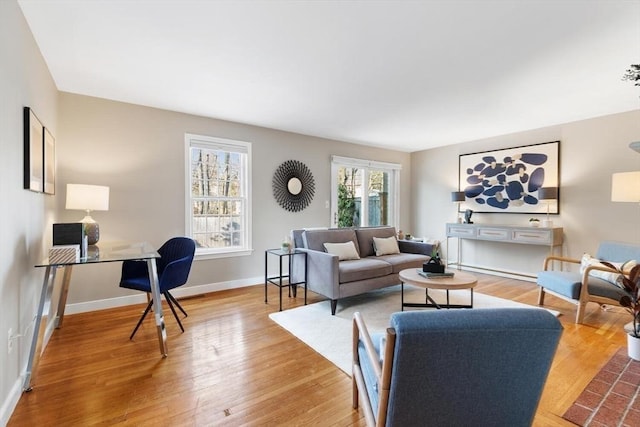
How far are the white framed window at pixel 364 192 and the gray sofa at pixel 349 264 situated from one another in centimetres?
129

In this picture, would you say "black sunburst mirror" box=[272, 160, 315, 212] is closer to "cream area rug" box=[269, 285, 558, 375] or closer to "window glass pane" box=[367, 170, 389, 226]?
"window glass pane" box=[367, 170, 389, 226]

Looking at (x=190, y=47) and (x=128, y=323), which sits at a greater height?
(x=190, y=47)

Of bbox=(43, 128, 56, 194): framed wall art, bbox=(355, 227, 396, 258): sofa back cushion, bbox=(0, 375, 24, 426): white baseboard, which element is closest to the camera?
bbox=(0, 375, 24, 426): white baseboard

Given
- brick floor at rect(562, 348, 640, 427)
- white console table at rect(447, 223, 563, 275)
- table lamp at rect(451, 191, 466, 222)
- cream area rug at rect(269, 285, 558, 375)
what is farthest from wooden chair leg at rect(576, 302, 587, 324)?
table lamp at rect(451, 191, 466, 222)

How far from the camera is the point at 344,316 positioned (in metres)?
3.23

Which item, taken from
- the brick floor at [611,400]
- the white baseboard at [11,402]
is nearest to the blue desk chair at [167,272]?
the white baseboard at [11,402]

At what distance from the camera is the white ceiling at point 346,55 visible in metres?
1.92

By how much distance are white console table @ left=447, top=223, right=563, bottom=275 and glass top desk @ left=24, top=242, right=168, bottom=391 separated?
4.92 metres

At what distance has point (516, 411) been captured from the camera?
1.14 meters

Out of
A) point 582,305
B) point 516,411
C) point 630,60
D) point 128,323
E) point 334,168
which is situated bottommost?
point 128,323

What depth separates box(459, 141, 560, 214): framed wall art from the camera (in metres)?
4.69

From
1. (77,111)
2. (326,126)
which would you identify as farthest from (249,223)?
(77,111)

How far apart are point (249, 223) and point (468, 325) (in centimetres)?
384

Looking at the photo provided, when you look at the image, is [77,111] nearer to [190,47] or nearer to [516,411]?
[190,47]
